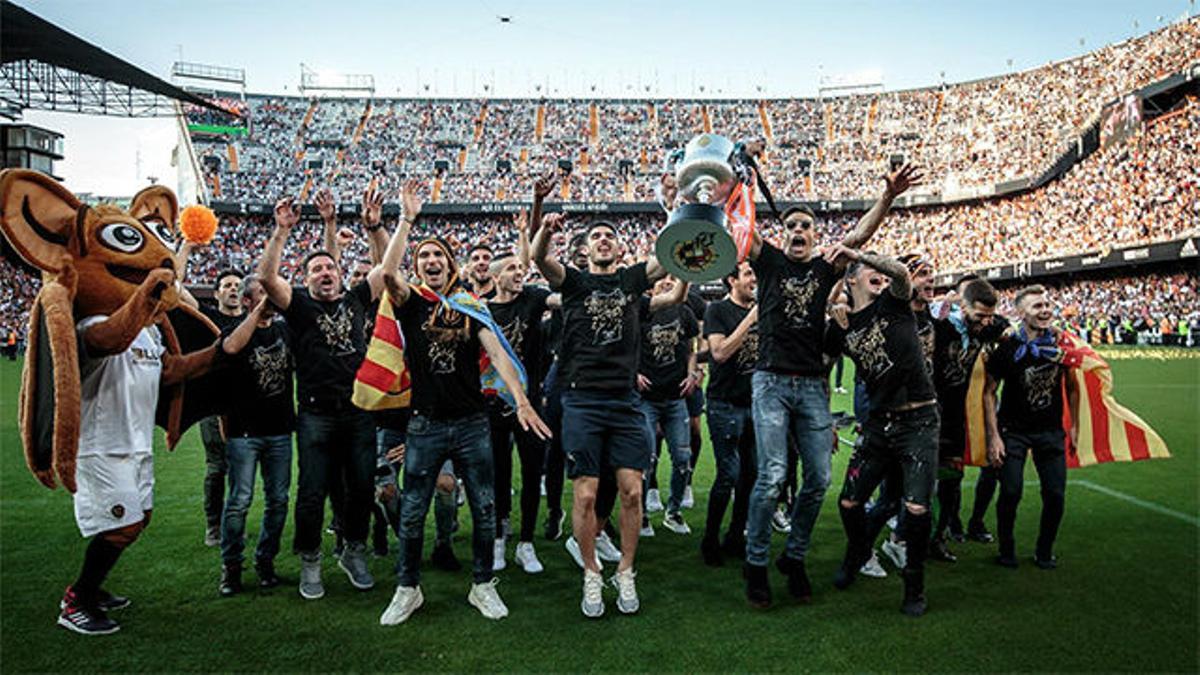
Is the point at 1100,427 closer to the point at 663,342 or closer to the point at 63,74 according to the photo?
the point at 663,342

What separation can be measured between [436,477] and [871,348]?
277 centimetres

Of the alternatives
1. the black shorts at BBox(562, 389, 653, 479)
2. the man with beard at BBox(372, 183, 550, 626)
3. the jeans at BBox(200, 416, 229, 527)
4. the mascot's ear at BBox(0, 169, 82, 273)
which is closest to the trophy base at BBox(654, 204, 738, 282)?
the black shorts at BBox(562, 389, 653, 479)

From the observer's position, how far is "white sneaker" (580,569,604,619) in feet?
13.8

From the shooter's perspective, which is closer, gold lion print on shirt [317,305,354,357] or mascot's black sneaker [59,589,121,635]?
mascot's black sneaker [59,589,121,635]

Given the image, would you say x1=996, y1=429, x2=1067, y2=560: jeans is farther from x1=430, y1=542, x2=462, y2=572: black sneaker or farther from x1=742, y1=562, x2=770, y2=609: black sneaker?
x1=430, y1=542, x2=462, y2=572: black sneaker

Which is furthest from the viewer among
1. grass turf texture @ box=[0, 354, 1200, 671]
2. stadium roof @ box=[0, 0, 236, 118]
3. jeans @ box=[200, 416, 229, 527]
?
stadium roof @ box=[0, 0, 236, 118]

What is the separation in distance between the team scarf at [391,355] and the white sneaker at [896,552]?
2.94 metres

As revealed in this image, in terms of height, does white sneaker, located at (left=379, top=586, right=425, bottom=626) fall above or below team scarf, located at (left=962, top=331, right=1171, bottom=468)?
below

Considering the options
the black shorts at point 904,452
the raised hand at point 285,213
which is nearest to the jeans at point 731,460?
the black shorts at point 904,452

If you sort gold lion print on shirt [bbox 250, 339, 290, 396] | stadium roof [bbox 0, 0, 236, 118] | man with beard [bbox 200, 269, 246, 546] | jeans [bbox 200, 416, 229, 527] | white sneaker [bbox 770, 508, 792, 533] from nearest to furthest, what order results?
gold lion print on shirt [bbox 250, 339, 290, 396], man with beard [bbox 200, 269, 246, 546], jeans [bbox 200, 416, 229, 527], white sneaker [bbox 770, 508, 792, 533], stadium roof [bbox 0, 0, 236, 118]

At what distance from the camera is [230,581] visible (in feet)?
15.1

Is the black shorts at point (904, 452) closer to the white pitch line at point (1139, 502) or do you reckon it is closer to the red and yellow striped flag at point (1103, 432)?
the red and yellow striped flag at point (1103, 432)

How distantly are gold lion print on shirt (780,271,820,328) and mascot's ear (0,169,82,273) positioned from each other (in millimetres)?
4056

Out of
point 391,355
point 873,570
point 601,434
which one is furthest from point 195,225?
point 873,570
